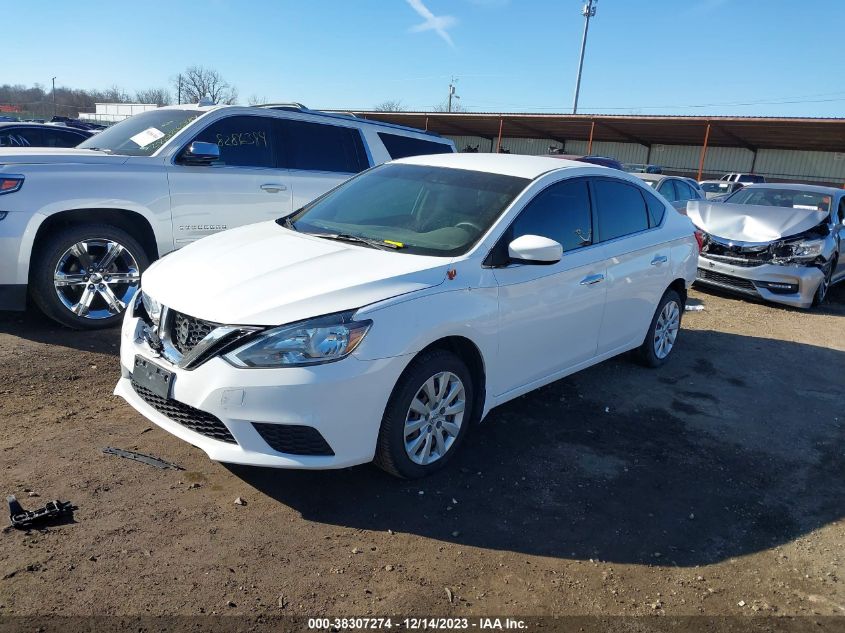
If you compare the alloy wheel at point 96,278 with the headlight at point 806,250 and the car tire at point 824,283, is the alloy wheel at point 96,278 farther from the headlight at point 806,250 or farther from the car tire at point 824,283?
the car tire at point 824,283

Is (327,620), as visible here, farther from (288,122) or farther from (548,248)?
(288,122)

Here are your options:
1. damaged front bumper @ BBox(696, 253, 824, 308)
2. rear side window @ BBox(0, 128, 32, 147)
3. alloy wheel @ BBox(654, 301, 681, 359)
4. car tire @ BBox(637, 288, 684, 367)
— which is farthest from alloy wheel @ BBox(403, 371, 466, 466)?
rear side window @ BBox(0, 128, 32, 147)

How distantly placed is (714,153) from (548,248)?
136 ft

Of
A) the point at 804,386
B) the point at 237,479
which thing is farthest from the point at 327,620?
the point at 804,386

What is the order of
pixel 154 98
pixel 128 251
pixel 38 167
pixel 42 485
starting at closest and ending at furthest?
pixel 42 485, pixel 38 167, pixel 128 251, pixel 154 98

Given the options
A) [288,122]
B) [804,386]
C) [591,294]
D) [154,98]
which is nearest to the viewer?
[591,294]

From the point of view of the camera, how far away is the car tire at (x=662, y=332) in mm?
5660

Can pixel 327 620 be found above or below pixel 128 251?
below

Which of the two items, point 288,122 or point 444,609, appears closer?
point 444,609

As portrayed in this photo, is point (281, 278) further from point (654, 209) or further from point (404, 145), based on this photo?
point (404, 145)

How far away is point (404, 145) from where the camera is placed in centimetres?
761

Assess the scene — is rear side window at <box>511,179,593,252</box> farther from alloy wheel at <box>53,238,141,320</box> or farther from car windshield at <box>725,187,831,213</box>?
car windshield at <box>725,187,831,213</box>

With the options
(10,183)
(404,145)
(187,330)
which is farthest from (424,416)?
(404,145)

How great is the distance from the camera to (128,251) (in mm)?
5484
